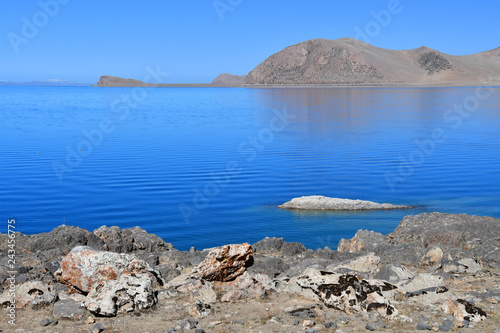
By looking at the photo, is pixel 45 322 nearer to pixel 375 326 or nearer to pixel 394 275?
pixel 375 326

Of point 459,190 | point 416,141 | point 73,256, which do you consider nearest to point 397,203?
point 459,190

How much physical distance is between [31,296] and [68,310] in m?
1.00

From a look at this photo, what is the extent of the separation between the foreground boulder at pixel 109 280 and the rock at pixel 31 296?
0.53m

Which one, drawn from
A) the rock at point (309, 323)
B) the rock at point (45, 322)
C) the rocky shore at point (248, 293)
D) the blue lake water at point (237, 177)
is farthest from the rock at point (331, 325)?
the blue lake water at point (237, 177)

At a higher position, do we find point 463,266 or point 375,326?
point 375,326

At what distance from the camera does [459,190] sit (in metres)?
28.5

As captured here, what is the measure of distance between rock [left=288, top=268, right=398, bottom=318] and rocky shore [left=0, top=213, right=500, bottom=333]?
18mm

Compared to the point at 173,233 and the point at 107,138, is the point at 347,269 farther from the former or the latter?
the point at 107,138

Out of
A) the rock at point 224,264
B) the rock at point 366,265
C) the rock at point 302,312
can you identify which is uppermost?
the rock at point 224,264

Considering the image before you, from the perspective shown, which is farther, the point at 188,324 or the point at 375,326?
the point at 188,324

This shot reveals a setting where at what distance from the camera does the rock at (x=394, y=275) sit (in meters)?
10.8

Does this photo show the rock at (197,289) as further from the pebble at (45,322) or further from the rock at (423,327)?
the rock at (423,327)

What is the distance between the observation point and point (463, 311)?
349 inches

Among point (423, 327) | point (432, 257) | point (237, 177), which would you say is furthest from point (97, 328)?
point (237, 177)
